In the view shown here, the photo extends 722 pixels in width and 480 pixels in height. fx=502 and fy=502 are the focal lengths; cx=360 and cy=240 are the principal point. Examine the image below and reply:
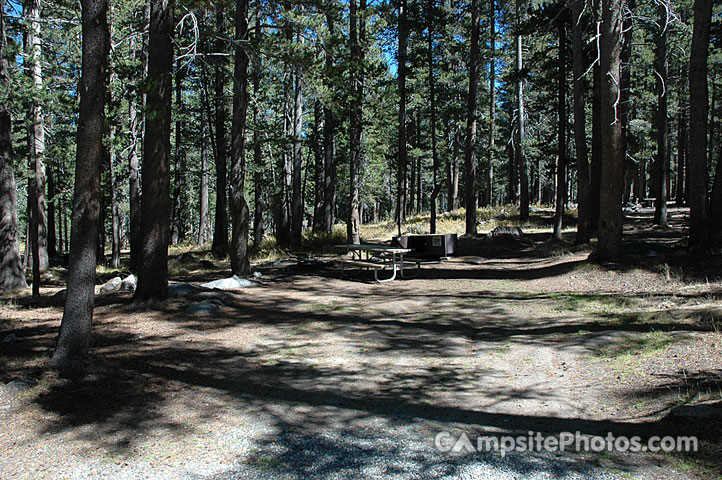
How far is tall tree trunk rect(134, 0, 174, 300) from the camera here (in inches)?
315

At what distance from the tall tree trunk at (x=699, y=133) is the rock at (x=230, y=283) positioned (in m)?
9.29

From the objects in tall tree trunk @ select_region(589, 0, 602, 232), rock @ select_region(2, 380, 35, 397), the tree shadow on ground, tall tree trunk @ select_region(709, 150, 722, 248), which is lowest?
the tree shadow on ground

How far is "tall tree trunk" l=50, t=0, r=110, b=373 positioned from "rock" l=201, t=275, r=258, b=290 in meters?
4.88

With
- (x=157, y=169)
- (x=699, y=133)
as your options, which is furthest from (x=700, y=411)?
(x=699, y=133)

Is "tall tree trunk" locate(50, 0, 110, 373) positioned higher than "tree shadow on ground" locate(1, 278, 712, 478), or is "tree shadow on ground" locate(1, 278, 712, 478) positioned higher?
"tall tree trunk" locate(50, 0, 110, 373)

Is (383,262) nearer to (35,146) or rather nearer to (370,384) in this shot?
(370,384)

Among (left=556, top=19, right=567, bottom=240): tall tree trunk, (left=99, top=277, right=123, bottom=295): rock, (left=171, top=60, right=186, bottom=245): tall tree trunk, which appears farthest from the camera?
(left=171, top=60, right=186, bottom=245): tall tree trunk

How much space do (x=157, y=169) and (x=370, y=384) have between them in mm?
5202

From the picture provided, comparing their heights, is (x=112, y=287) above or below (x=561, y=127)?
below

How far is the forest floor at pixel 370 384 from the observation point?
11.1ft

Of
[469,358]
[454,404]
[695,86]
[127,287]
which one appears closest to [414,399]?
[454,404]

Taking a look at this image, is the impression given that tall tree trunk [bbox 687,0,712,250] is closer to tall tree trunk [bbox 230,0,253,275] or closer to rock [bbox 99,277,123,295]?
tall tree trunk [bbox 230,0,253,275]

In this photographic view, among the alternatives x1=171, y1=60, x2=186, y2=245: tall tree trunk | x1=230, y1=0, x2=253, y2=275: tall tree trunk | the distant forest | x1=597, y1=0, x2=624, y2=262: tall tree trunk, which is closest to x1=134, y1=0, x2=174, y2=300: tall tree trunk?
the distant forest

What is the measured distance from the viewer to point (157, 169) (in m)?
8.11
